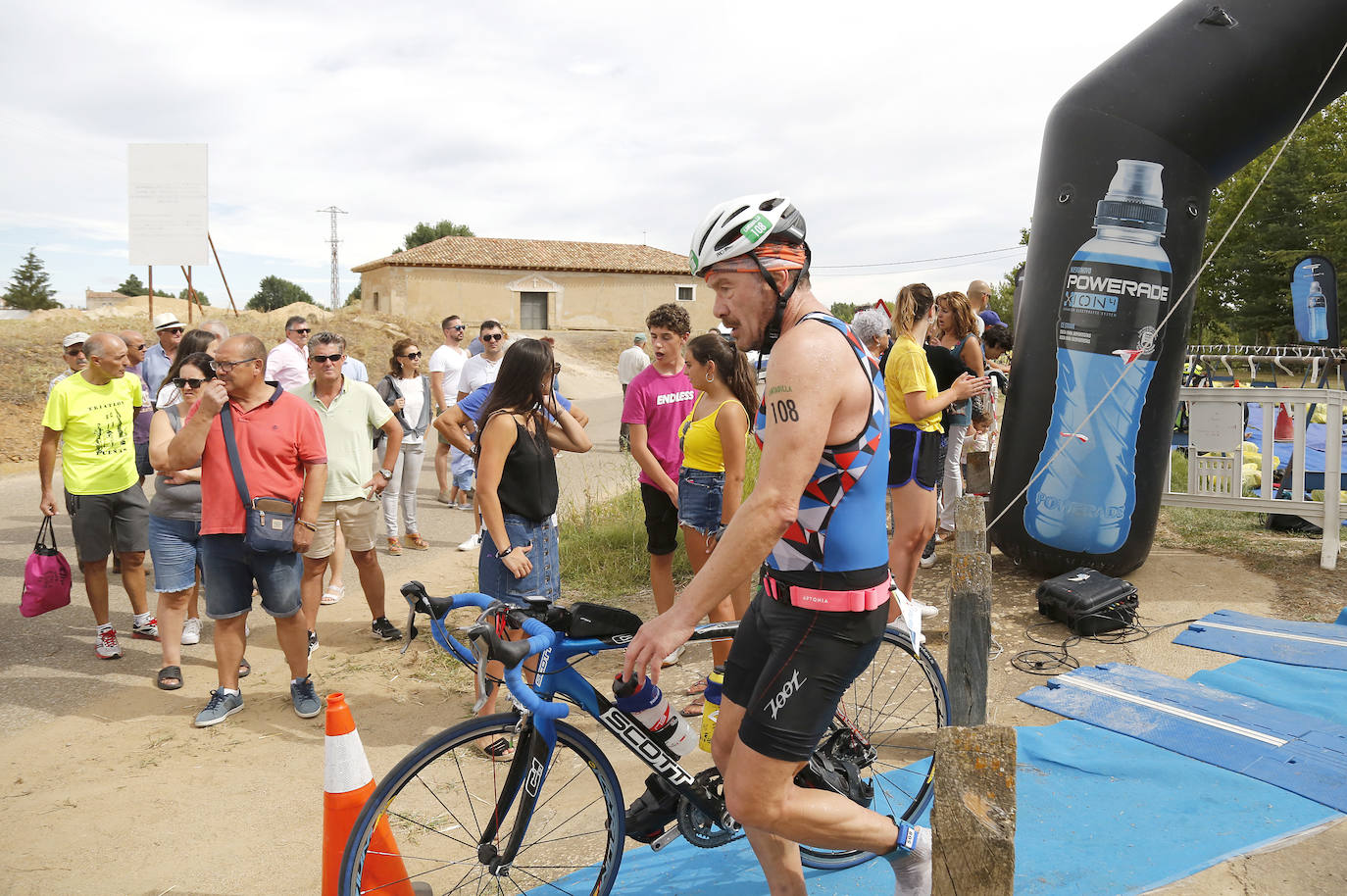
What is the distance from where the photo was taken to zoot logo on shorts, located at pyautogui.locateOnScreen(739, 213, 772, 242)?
2.33 metres

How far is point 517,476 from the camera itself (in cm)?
414

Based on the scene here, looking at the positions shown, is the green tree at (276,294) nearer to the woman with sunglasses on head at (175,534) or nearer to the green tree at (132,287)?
the green tree at (132,287)

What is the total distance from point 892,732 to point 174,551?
4138mm

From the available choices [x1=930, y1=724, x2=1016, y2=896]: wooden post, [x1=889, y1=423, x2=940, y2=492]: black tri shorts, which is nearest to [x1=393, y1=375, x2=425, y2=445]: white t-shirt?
[x1=889, y1=423, x2=940, y2=492]: black tri shorts

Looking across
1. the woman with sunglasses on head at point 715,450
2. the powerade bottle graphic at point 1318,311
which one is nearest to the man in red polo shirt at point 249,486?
the woman with sunglasses on head at point 715,450

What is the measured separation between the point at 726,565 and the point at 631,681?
1.49ft

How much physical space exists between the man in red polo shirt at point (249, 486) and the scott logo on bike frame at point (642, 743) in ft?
8.11

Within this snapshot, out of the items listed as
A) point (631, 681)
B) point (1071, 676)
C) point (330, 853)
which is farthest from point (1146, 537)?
point (330, 853)

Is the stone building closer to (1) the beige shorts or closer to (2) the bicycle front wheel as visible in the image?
(1) the beige shorts

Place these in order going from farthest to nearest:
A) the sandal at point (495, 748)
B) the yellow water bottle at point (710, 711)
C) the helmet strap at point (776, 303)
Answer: the yellow water bottle at point (710, 711), the sandal at point (495, 748), the helmet strap at point (776, 303)

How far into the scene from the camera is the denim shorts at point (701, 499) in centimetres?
464

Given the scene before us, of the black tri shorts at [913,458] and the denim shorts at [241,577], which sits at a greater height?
the black tri shorts at [913,458]

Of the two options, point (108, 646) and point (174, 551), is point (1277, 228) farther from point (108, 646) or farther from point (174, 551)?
point (108, 646)

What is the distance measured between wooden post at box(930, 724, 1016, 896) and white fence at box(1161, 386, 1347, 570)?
576cm
